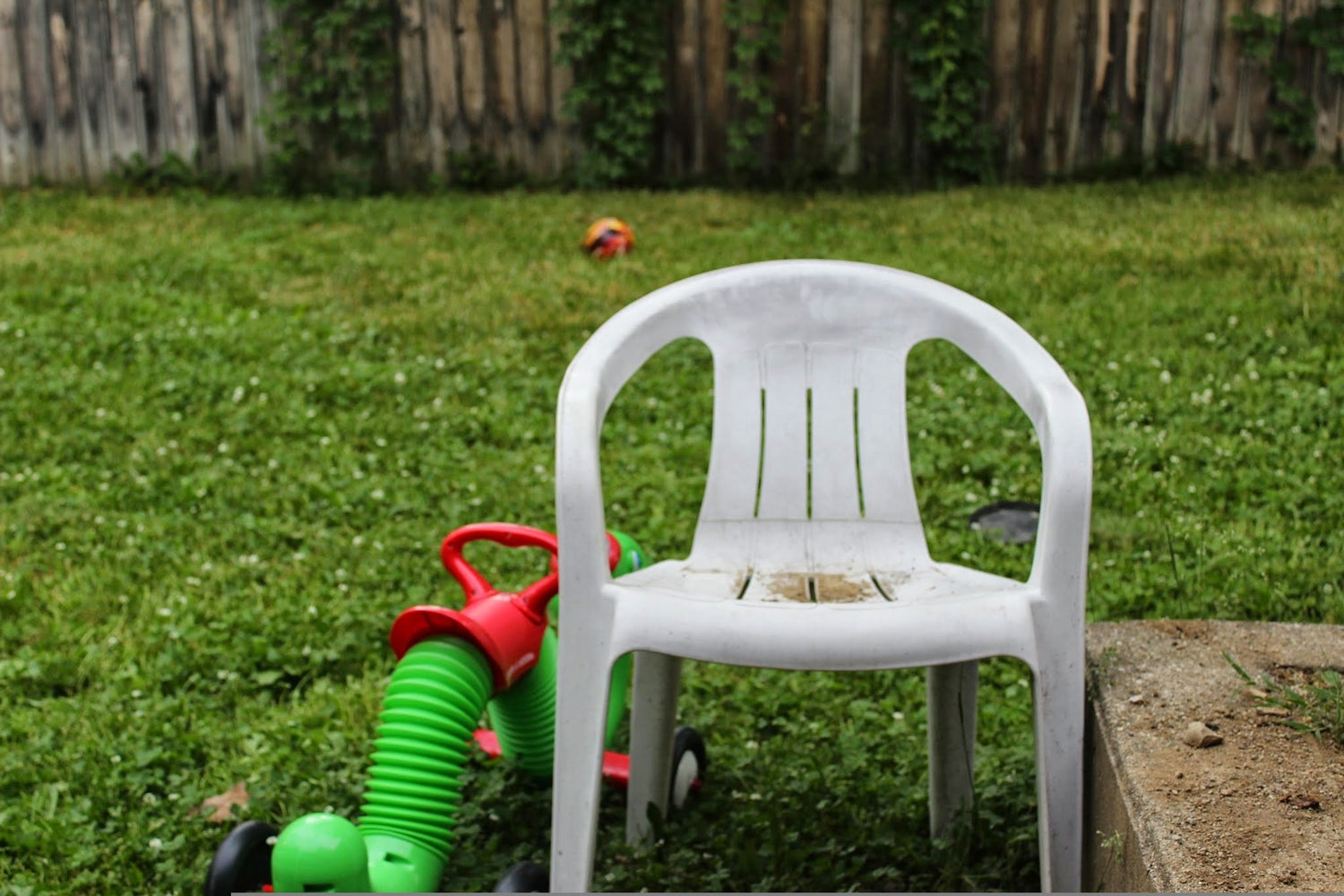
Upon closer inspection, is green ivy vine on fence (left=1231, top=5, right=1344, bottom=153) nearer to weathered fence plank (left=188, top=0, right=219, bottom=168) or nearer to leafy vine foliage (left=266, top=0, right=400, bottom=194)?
leafy vine foliage (left=266, top=0, right=400, bottom=194)

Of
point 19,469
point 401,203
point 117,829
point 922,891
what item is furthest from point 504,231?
point 922,891

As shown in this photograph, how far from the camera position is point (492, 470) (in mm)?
4207

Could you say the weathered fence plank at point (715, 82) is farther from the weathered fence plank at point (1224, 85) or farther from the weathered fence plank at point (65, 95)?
the weathered fence plank at point (65, 95)

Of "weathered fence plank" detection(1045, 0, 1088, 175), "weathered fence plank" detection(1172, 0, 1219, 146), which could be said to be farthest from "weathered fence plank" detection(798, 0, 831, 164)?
"weathered fence plank" detection(1172, 0, 1219, 146)

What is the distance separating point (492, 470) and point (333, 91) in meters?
4.36

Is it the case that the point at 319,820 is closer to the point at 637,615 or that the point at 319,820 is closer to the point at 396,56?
the point at 637,615

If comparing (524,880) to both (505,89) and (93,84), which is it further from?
(93,84)

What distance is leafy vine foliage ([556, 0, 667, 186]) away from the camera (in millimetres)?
7375

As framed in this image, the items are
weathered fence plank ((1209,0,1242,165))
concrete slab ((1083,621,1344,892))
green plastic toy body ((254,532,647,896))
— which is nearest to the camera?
concrete slab ((1083,621,1344,892))

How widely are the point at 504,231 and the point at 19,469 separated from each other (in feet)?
9.56

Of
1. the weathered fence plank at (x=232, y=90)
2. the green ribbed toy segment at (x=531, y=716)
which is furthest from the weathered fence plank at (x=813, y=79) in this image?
the green ribbed toy segment at (x=531, y=716)

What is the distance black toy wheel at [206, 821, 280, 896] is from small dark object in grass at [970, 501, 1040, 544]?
84.4 inches

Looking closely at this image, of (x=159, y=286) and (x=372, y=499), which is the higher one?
(x=159, y=286)

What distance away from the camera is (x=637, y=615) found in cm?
189
